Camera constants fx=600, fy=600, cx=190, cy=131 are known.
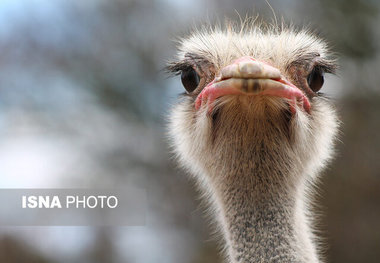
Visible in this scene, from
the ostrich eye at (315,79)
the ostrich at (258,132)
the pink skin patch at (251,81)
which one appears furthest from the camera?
the ostrich eye at (315,79)

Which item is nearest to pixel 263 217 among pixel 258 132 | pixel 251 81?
pixel 258 132

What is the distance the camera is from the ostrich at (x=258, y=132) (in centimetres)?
189

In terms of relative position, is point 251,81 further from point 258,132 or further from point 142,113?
point 142,113

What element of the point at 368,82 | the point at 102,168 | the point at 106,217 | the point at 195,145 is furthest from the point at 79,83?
the point at 195,145

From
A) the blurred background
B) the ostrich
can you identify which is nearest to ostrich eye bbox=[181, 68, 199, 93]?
the ostrich

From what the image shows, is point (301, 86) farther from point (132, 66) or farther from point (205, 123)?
point (132, 66)

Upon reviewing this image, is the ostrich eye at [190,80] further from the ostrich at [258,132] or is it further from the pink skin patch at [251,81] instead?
the pink skin patch at [251,81]

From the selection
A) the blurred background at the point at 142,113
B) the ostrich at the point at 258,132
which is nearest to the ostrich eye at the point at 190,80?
the ostrich at the point at 258,132

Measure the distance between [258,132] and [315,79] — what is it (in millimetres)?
371

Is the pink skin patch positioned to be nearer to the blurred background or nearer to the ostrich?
the ostrich

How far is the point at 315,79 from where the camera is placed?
86.7 inches

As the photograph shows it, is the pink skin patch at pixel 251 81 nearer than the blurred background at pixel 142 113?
Yes

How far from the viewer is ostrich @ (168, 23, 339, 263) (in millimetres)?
1888

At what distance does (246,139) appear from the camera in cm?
200
